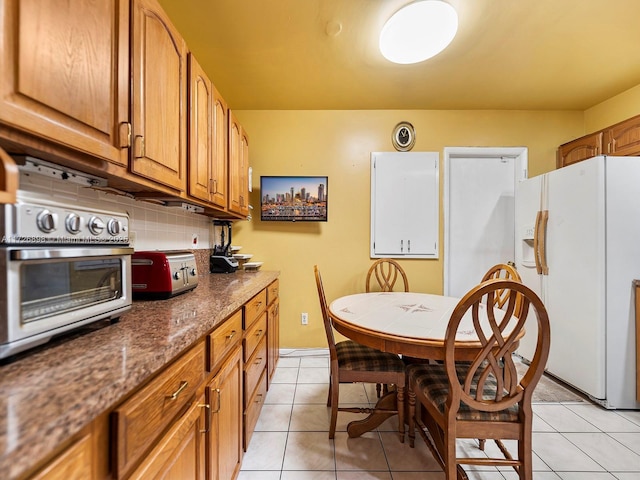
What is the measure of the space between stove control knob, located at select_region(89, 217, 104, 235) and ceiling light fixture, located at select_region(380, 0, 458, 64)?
6.01 ft

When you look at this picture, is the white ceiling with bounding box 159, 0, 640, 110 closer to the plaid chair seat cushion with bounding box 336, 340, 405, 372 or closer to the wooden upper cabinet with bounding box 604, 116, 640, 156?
the wooden upper cabinet with bounding box 604, 116, 640, 156

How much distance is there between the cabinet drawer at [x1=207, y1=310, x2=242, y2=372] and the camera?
948 mm

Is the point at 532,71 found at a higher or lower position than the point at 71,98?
higher

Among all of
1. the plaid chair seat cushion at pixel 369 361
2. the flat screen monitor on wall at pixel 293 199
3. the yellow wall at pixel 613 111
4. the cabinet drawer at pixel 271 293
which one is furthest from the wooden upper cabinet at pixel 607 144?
the cabinet drawer at pixel 271 293

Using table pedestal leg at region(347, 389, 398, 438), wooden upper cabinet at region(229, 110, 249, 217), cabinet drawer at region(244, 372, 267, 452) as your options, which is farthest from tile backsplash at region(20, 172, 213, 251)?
table pedestal leg at region(347, 389, 398, 438)

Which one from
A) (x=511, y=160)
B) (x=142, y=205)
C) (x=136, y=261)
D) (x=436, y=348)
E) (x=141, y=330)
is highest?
(x=511, y=160)

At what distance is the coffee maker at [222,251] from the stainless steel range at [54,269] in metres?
1.44

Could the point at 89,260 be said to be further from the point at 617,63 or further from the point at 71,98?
the point at 617,63

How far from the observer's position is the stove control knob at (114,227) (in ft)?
2.71

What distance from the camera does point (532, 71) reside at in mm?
2137

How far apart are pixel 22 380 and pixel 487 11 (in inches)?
101

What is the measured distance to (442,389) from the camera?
1.21m

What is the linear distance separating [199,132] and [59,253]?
3.60 feet

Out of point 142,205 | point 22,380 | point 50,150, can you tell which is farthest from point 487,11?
point 22,380
